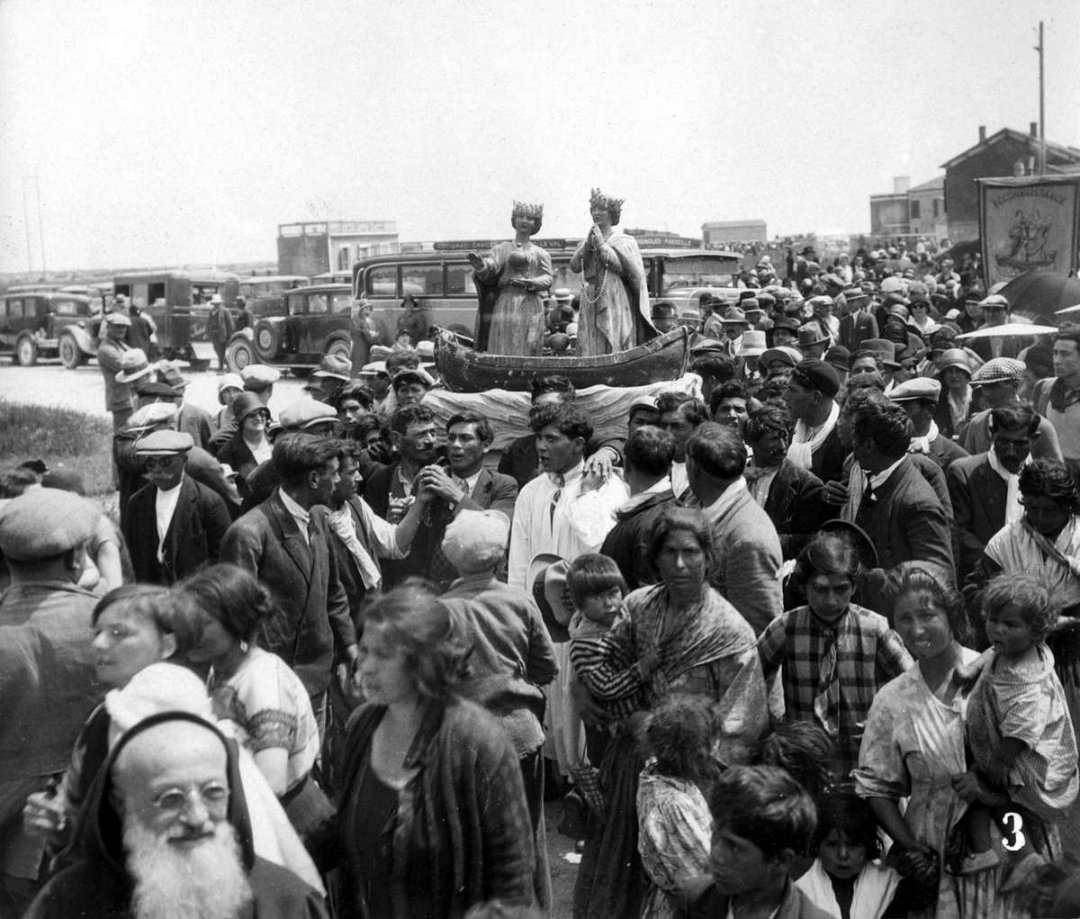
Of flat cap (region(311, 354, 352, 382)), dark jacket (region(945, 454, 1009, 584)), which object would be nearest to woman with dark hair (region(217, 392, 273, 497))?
flat cap (region(311, 354, 352, 382))

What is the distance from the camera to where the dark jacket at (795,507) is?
5.65 m

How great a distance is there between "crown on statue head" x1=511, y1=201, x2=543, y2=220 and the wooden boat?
1.07 metres

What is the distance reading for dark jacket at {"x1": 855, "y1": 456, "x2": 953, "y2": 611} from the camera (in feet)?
17.3

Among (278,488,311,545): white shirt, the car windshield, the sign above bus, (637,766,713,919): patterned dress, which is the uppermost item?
the sign above bus

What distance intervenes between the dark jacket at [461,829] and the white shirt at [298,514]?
208 cm

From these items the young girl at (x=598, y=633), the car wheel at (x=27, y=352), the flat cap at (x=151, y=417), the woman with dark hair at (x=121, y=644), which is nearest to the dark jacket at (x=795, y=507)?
the young girl at (x=598, y=633)

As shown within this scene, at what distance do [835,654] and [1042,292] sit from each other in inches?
394

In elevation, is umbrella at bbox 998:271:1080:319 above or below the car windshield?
below

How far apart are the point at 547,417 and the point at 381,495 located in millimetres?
1334

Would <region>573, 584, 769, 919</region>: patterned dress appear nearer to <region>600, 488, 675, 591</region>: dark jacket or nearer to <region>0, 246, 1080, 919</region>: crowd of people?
<region>0, 246, 1080, 919</region>: crowd of people

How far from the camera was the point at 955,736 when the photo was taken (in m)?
3.91

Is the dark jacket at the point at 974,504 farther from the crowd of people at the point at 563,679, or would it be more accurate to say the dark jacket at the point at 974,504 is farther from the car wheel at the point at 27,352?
the car wheel at the point at 27,352

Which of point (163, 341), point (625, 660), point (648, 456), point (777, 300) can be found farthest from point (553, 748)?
point (163, 341)

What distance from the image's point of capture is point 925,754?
12.8 ft
